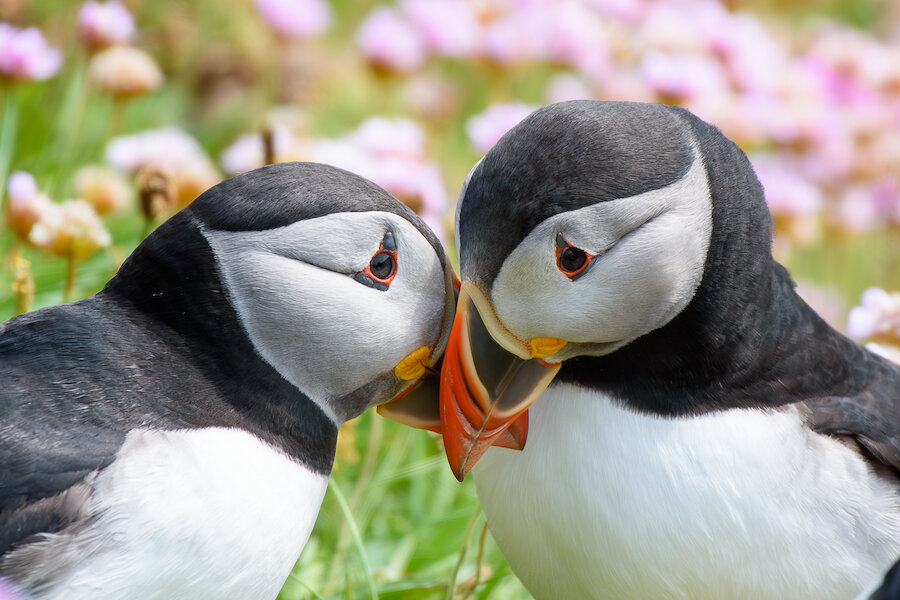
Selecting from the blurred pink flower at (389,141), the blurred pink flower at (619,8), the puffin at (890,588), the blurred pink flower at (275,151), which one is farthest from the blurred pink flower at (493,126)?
the puffin at (890,588)

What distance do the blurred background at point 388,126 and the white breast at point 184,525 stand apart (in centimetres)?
52

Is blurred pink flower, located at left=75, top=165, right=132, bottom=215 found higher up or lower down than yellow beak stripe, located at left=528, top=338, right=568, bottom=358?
lower down

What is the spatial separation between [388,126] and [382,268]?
1664 mm

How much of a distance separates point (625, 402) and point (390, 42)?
2415mm

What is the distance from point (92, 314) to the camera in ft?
8.12

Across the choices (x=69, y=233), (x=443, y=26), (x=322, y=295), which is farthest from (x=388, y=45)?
(x=322, y=295)

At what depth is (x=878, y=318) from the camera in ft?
11.1

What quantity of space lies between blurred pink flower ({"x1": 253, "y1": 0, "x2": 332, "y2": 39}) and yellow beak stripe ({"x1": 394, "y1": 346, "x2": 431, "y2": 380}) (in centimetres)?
247

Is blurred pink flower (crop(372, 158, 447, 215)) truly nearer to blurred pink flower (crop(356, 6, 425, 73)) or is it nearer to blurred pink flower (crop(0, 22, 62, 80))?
blurred pink flower (crop(356, 6, 425, 73))

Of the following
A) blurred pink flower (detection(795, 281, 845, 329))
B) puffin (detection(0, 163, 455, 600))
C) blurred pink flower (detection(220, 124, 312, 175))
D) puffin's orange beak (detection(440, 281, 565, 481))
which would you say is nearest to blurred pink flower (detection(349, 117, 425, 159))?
blurred pink flower (detection(220, 124, 312, 175))

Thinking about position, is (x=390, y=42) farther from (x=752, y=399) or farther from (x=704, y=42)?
(x=752, y=399)

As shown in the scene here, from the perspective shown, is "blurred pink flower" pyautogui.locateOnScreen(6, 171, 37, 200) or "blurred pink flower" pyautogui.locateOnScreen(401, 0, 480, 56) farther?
"blurred pink flower" pyautogui.locateOnScreen(401, 0, 480, 56)

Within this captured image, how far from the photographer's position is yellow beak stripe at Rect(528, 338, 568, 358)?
8.23 ft

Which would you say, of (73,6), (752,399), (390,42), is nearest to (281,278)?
(752,399)
